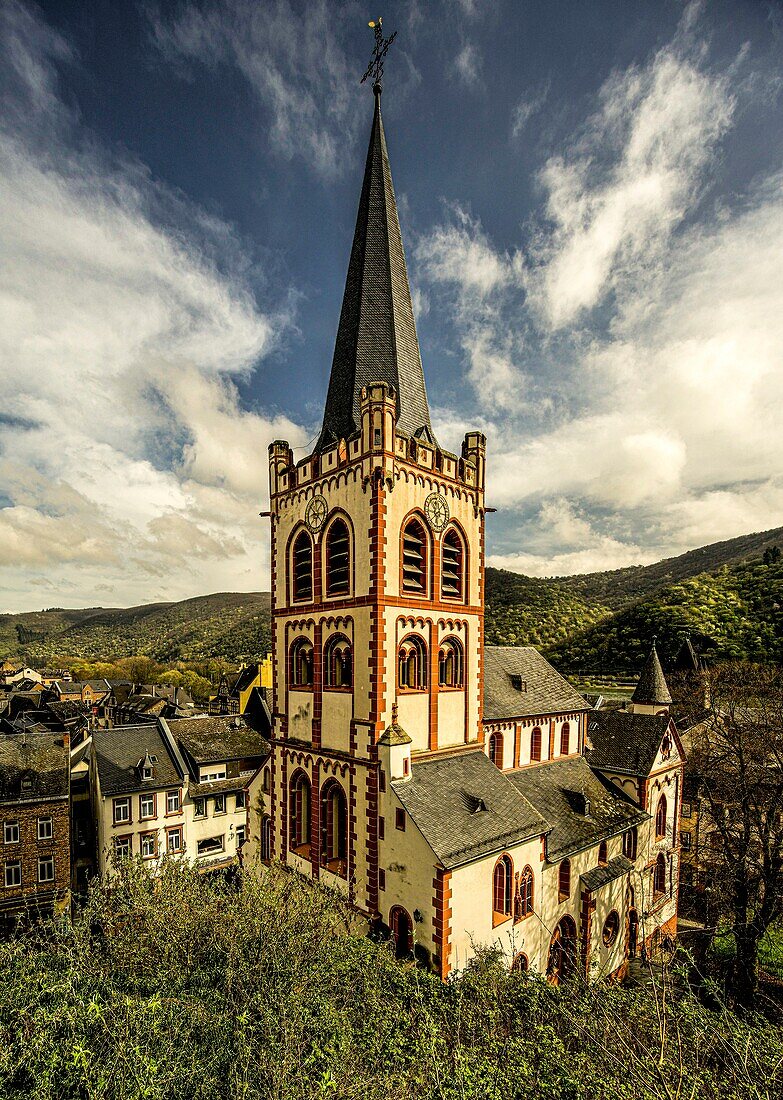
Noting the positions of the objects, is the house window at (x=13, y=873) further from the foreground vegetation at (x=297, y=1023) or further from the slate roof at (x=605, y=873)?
the slate roof at (x=605, y=873)

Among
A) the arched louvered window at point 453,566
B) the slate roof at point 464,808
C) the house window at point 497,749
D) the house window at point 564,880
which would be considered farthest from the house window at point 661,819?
the arched louvered window at point 453,566

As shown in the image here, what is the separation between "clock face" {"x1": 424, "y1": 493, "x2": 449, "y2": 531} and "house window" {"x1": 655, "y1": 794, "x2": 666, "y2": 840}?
19.7 meters

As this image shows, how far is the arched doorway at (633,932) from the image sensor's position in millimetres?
22575

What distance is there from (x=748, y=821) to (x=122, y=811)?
34.0 metres

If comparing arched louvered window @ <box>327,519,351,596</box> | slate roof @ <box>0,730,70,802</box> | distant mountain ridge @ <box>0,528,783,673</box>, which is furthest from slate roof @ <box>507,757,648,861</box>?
distant mountain ridge @ <box>0,528,783,673</box>

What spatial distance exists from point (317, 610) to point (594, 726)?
19.6m

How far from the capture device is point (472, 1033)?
9453mm

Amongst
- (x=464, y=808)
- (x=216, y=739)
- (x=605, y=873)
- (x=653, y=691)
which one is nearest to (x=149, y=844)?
(x=216, y=739)

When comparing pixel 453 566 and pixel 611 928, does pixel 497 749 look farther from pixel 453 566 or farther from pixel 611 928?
pixel 611 928

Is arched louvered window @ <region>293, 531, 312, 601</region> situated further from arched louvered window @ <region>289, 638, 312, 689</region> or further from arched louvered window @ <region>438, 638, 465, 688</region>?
arched louvered window @ <region>438, 638, 465, 688</region>

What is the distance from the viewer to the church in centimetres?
1545

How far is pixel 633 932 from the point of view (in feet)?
74.9

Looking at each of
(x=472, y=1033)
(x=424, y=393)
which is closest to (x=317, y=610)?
(x=424, y=393)

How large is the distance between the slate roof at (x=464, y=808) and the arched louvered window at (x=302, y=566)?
7.75 m
